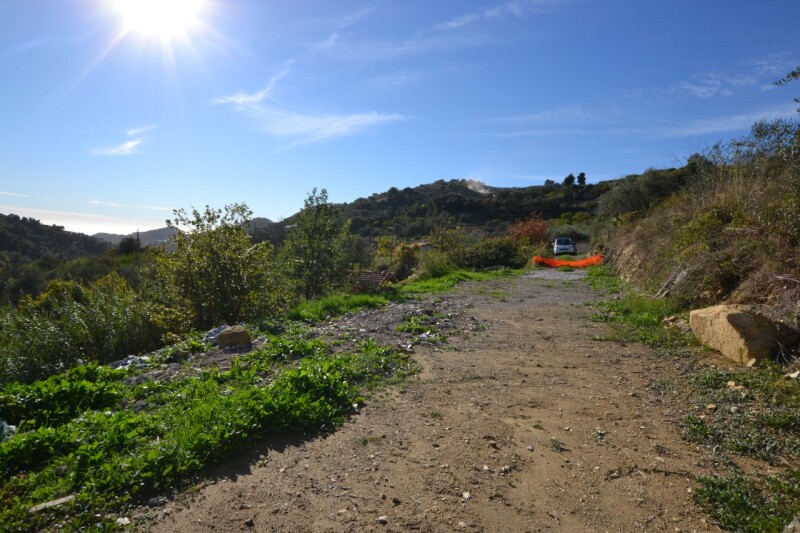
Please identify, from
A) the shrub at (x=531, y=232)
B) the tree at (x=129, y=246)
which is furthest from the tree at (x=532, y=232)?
the tree at (x=129, y=246)

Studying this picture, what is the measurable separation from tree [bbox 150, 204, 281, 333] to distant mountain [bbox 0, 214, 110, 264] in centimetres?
3311

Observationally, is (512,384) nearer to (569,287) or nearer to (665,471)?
(665,471)

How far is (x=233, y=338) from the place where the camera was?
7.00 m

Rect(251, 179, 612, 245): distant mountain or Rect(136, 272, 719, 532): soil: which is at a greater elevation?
Rect(251, 179, 612, 245): distant mountain

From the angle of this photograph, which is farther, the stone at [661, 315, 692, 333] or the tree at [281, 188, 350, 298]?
the tree at [281, 188, 350, 298]

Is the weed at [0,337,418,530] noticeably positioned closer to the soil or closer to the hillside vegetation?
the soil

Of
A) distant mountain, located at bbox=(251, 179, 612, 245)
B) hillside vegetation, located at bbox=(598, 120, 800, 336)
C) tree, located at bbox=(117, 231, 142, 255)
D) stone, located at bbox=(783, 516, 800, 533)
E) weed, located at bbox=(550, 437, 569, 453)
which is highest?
distant mountain, located at bbox=(251, 179, 612, 245)

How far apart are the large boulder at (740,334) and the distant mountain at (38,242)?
4222 cm

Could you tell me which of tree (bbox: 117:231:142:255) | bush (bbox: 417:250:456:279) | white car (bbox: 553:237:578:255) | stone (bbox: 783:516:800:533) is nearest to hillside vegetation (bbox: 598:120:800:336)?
stone (bbox: 783:516:800:533)

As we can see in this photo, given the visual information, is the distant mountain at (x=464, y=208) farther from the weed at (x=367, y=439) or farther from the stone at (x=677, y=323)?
the weed at (x=367, y=439)

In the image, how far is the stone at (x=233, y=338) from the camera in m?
6.99

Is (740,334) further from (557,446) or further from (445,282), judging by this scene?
(445,282)

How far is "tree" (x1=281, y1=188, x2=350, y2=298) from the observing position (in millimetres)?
13547

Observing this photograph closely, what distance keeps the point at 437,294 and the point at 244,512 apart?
33.0 feet
